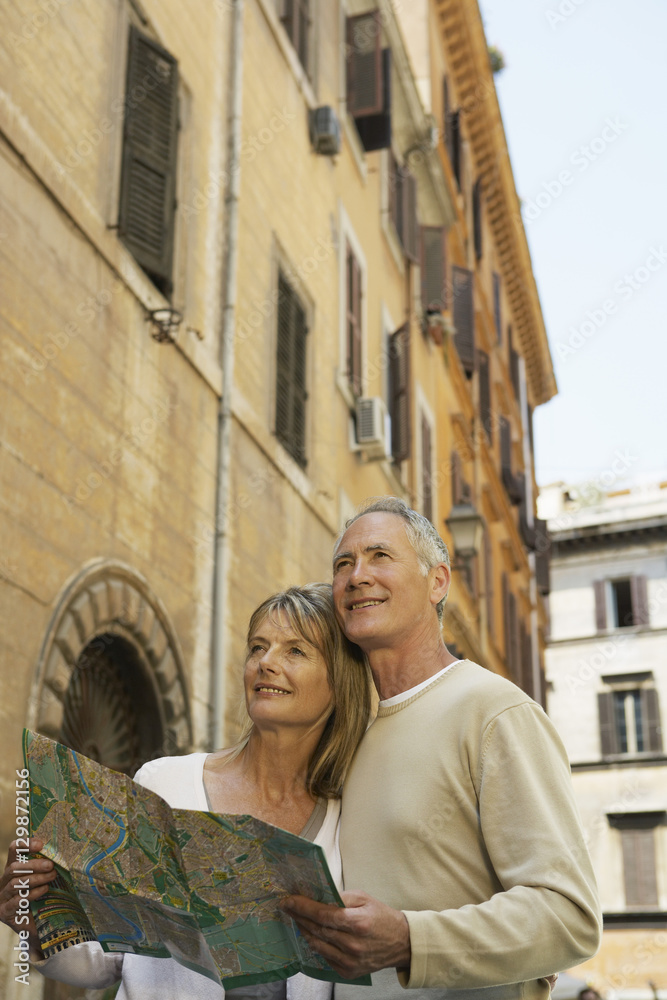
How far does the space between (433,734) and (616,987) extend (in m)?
30.7

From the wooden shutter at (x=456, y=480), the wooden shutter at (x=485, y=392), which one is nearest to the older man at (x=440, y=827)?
the wooden shutter at (x=456, y=480)

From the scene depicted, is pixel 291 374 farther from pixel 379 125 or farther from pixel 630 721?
pixel 630 721

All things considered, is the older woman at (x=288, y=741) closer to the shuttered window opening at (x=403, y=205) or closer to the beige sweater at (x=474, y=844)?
the beige sweater at (x=474, y=844)

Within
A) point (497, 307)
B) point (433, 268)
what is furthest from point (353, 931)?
point (497, 307)

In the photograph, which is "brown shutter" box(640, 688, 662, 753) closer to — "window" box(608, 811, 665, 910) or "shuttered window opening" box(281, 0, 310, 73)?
"window" box(608, 811, 665, 910)

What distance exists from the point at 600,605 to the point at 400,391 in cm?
2347

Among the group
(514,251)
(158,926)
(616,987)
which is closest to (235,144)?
(158,926)

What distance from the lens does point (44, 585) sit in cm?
622

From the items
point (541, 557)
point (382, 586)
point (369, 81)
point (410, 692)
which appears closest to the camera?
point (410, 692)

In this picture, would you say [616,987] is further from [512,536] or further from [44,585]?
[44,585]

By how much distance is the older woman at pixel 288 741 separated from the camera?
2.96 meters

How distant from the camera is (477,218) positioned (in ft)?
79.2

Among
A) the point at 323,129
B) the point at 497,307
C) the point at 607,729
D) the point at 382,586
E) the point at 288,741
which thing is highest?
the point at 497,307

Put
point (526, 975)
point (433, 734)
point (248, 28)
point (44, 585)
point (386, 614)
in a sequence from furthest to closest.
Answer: point (248, 28) < point (44, 585) < point (386, 614) < point (433, 734) < point (526, 975)
